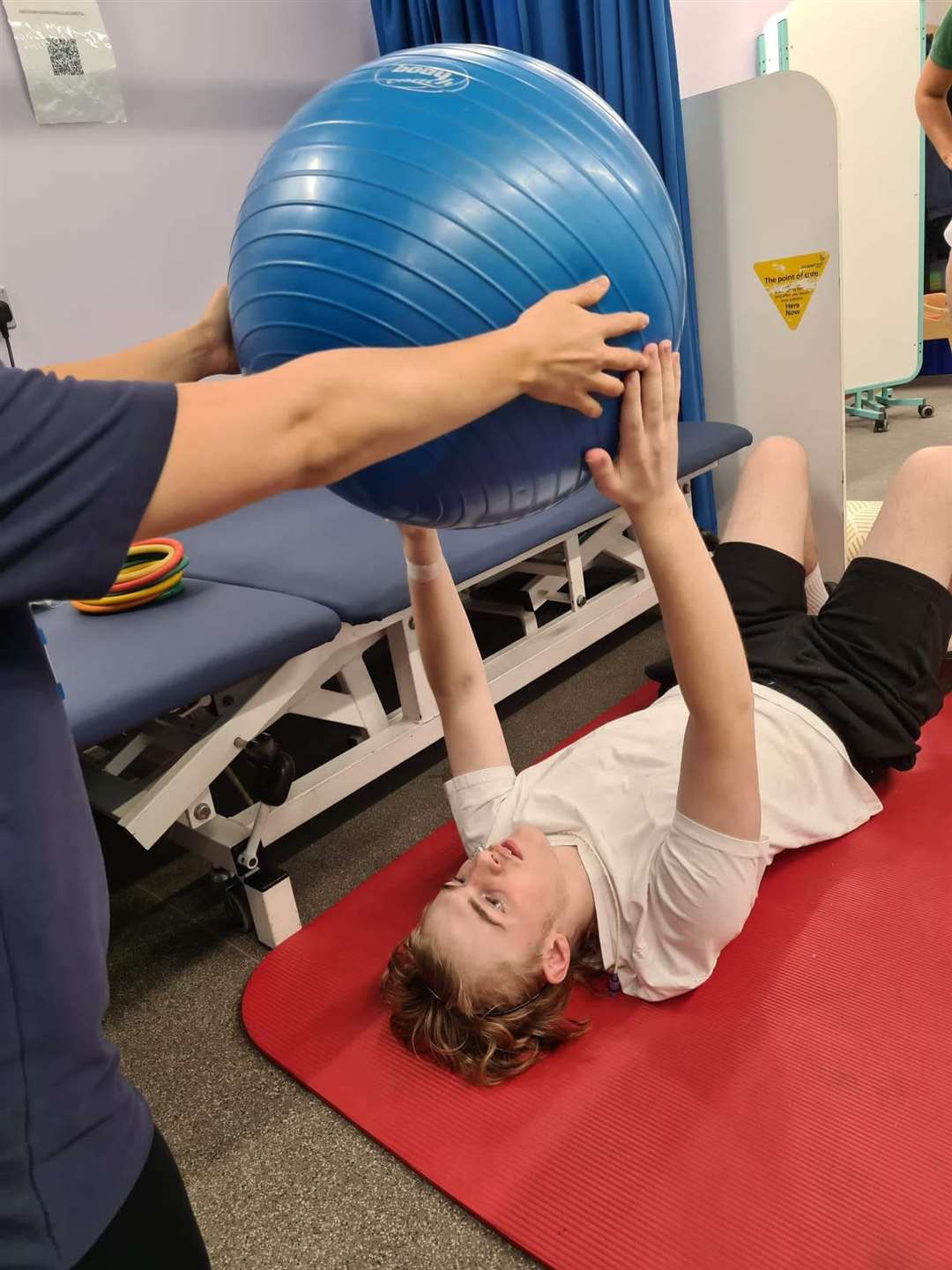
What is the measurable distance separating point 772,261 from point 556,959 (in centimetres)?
229

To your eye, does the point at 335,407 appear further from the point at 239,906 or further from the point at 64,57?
the point at 64,57

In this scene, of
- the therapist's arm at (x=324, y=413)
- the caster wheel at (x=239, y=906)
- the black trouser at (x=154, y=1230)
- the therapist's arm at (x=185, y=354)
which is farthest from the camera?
the caster wheel at (x=239, y=906)

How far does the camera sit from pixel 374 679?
121 inches

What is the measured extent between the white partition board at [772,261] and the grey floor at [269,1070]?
0.98 metres

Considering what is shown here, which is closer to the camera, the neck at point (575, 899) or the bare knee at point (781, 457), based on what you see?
the neck at point (575, 899)

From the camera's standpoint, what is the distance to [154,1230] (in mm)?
800

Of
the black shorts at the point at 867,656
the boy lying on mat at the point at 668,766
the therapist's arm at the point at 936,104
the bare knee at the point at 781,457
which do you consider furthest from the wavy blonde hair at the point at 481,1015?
the therapist's arm at the point at 936,104

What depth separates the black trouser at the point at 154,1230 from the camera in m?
0.76

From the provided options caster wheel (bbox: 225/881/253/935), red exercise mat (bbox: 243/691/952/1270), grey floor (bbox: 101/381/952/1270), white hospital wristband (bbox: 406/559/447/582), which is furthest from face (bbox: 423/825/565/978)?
caster wheel (bbox: 225/881/253/935)

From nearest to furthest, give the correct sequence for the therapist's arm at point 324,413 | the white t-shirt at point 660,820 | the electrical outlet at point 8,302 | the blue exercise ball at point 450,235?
the therapist's arm at point 324,413
the blue exercise ball at point 450,235
the white t-shirt at point 660,820
the electrical outlet at point 8,302

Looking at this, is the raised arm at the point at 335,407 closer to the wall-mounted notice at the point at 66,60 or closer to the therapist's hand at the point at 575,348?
the therapist's hand at the point at 575,348

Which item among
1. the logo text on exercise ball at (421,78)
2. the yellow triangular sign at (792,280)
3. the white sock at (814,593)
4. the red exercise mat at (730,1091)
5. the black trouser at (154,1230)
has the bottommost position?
the red exercise mat at (730,1091)

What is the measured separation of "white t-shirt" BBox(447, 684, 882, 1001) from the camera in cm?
139

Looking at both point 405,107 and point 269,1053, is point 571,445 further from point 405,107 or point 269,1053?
point 269,1053
